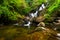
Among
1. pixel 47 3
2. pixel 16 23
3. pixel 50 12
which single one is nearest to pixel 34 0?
pixel 47 3

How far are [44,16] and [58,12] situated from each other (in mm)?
2160

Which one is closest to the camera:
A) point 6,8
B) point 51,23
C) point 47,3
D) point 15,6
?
point 51,23

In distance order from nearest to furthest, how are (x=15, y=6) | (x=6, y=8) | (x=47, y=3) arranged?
(x=6, y=8) < (x=15, y=6) < (x=47, y=3)

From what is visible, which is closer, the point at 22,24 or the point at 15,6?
the point at 22,24

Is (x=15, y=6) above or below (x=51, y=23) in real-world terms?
above

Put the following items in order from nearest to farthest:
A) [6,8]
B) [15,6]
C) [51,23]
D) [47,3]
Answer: [51,23], [6,8], [15,6], [47,3]

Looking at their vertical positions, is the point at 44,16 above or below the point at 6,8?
below

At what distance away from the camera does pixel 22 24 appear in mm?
23188

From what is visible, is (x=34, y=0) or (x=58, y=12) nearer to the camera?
(x=58, y=12)

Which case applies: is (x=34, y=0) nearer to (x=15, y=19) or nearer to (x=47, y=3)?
(x=47, y=3)

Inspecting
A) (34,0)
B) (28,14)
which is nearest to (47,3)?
(34,0)

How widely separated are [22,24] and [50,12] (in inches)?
202

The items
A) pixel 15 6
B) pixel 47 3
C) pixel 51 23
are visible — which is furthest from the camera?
pixel 47 3

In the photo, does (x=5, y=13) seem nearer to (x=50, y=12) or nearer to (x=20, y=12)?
(x=20, y=12)
